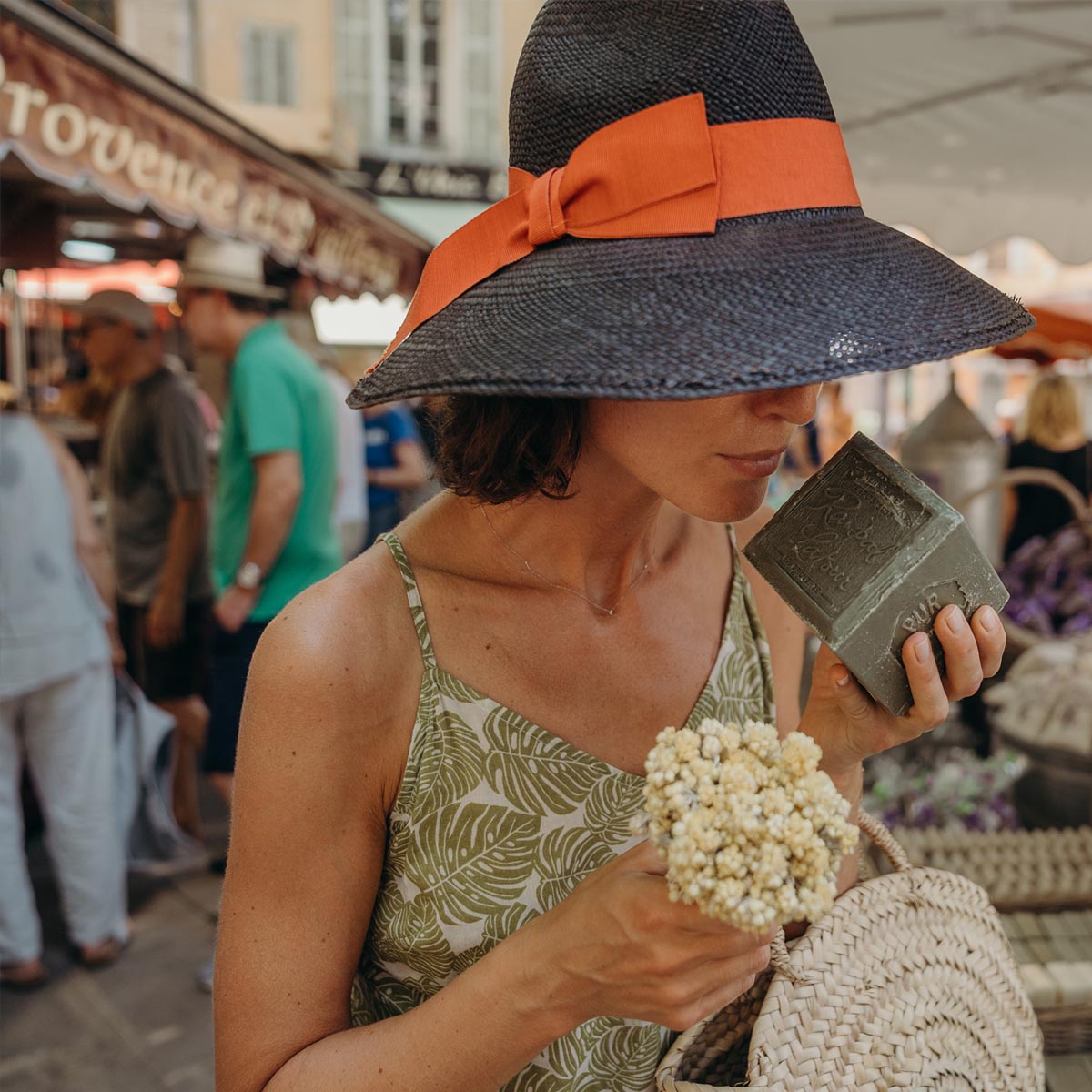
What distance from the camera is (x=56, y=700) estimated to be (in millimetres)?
3219

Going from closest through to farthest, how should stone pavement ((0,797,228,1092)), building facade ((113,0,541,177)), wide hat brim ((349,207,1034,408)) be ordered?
wide hat brim ((349,207,1034,408)) → stone pavement ((0,797,228,1092)) → building facade ((113,0,541,177))

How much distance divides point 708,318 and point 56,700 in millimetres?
3036

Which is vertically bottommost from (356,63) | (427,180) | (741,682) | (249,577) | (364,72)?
(249,577)

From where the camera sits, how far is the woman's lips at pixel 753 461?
3.10 feet

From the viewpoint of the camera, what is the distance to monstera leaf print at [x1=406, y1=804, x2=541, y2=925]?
104 cm

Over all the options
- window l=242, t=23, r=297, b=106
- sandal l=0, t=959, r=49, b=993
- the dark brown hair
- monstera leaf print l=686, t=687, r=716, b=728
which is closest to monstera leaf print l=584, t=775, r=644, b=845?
monstera leaf print l=686, t=687, r=716, b=728

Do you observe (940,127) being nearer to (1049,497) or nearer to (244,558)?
(1049,497)

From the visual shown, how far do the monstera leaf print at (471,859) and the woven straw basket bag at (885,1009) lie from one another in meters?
0.24

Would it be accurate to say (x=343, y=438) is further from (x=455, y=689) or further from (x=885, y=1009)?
(x=885, y=1009)

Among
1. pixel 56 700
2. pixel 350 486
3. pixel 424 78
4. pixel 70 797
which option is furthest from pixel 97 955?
pixel 424 78

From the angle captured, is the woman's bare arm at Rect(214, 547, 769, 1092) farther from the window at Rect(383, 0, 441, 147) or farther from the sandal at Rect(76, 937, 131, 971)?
the window at Rect(383, 0, 441, 147)

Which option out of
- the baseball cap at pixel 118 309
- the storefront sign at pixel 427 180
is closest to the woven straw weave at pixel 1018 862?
the baseball cap at pixel 118 309

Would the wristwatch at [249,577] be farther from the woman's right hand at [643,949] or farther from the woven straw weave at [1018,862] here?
the woman's right hand at [643,949]

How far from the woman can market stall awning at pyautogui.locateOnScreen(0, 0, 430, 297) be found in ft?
6.25
